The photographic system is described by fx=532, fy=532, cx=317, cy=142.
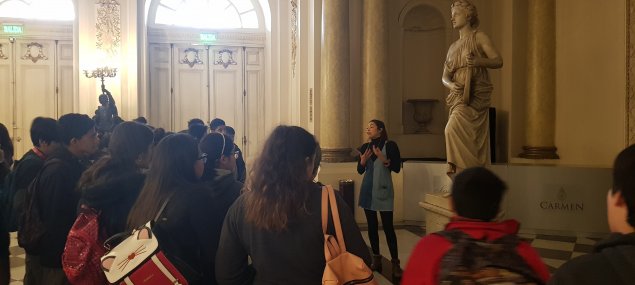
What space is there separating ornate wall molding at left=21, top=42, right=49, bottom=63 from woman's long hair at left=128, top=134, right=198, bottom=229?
1082 cm

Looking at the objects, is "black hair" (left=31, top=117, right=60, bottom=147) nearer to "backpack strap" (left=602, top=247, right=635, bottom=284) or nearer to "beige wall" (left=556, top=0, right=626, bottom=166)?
"backpack strap" (left=602, top=247, right=635, bottom=284)

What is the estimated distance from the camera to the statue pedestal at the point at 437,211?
5274 mm

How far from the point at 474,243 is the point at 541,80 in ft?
25.3

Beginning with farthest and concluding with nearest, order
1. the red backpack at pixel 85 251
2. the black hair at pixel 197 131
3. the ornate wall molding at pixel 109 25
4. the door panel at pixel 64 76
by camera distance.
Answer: the door panel at pixel 64 76, the ornate wall molding at pixel 109 25, the black hair at pixel 197 131, the red backpack at pixel 85 251

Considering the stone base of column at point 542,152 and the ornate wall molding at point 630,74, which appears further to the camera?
the stone base of column at point 542,152

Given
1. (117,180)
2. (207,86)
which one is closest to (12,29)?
(207,86)

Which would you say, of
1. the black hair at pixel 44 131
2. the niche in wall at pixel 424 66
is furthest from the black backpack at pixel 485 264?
the niche in wall at pixel 424 66

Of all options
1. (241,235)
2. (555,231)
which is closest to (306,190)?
(241,235)

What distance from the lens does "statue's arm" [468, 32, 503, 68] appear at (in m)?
5.12

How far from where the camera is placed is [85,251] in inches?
93.2

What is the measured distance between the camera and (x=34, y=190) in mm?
2701

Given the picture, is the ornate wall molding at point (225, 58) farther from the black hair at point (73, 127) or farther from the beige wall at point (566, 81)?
the black hair at point (73, 127)

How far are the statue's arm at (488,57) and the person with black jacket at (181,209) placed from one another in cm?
361

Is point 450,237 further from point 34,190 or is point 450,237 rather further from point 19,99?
point 19,99
